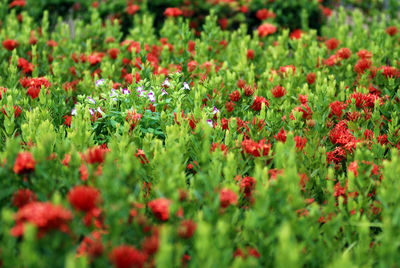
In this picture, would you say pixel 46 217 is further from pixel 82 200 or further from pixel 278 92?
pixel 278 92

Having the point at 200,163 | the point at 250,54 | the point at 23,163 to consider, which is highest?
the point at 23,163

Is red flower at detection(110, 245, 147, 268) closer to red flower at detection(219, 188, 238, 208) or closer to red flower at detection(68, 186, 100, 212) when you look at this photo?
red flower at detection(68, 186, 100, 212)

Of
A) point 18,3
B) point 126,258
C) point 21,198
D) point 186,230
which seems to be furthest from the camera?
point 18,3

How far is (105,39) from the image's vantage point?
5.24 m

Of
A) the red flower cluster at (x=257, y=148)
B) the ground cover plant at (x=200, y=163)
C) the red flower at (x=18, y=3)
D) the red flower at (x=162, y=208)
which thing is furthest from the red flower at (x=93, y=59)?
the red flower at (x=18, y=3)

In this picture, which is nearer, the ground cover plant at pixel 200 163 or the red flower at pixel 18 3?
the ground cover plant at pixel 200 163

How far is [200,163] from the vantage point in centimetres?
254

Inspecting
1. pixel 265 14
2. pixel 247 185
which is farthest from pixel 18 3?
pixel 247 185

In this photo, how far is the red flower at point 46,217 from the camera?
150 centimetres

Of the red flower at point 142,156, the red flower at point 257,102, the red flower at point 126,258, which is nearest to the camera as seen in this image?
the red flower at point 126,258

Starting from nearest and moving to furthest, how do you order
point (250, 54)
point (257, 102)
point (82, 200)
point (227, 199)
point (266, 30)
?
point (82, 200) < point (227, 199) < point (257, 102) < point (250, 54) < point (266, 30)

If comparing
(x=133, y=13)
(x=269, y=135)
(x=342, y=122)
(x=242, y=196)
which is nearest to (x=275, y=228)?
(x=242, y=196)

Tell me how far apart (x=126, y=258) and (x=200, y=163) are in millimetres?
1093

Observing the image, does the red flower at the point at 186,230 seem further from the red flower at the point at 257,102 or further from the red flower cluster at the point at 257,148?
the red flower at the point at 257,102
